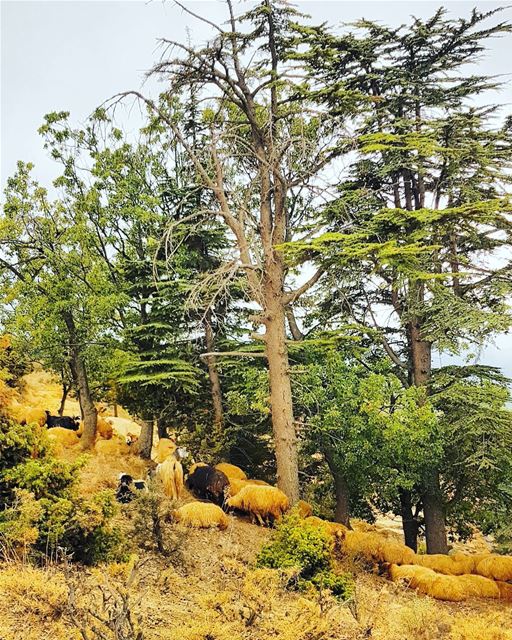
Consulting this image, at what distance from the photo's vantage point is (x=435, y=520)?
1497 cm

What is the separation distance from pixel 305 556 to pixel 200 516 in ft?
10.8

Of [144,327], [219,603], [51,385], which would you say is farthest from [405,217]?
[51,385]

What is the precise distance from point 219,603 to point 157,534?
3.11 m

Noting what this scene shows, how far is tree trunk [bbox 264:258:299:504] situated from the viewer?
1324 cm

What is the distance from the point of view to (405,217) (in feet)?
42.2

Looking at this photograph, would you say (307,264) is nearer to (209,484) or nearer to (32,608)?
(209,484)

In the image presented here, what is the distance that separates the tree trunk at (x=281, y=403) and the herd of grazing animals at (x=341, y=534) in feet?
1.65

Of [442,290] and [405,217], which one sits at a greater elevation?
[405,217]

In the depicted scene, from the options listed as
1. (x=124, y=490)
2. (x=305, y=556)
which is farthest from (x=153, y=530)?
(x=124, y=490)

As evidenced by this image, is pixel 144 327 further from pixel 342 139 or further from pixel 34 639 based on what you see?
pixel 34 639

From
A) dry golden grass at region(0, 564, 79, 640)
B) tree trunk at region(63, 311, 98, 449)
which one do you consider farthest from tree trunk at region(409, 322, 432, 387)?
dry golden grass at region(0, 564, 79, 640)

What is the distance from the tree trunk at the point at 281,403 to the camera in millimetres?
13242

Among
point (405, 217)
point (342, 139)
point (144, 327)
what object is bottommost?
point (144, 327)

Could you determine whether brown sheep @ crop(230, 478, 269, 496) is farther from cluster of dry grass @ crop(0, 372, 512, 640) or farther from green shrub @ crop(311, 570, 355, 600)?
green shrub @ crop(311, 570, 355, 600)
